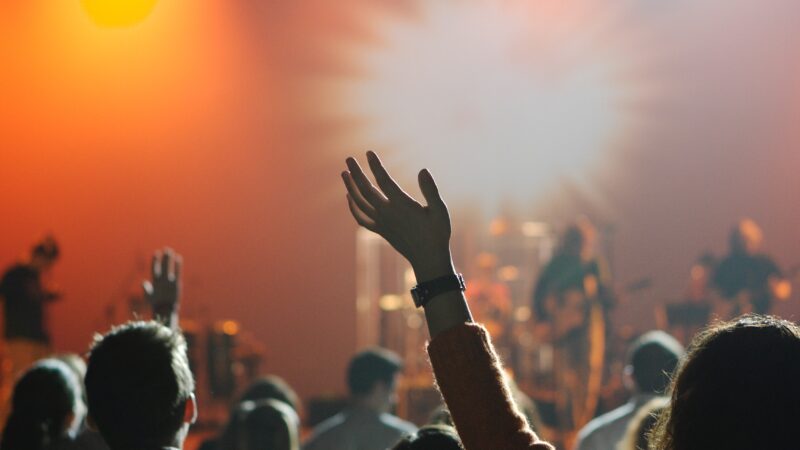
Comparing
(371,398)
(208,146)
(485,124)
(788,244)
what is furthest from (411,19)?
(371,398)

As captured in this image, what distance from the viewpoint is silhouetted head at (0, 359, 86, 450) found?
3.16 m

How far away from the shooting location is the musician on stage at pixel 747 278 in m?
10.5

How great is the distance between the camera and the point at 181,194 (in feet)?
43.7

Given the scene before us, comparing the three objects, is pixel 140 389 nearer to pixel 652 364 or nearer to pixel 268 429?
pixel 268 429

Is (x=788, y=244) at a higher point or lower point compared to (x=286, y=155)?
lower

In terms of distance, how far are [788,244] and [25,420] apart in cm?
1177

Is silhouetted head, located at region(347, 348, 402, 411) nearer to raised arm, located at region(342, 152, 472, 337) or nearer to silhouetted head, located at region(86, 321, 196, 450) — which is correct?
silhouetted head, located at region(86, 321, 196, 450)

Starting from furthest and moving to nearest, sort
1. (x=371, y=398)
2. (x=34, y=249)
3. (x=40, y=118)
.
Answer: (x=40, y=118) < (x=34, y=249) < (x=371, y=398)

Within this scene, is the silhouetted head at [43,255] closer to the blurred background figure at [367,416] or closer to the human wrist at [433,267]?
the blurred background figure at [367,416]

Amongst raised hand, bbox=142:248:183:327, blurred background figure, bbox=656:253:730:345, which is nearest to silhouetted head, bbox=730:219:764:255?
blurred background figure, bbox=656:253:730:345

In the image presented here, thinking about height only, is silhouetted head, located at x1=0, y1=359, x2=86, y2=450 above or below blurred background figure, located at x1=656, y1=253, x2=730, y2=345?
above

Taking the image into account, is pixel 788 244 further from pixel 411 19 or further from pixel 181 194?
pixel 181 194

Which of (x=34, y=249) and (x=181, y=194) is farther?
(x=181, y=194)

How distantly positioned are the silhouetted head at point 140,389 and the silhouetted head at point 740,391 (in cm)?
110
